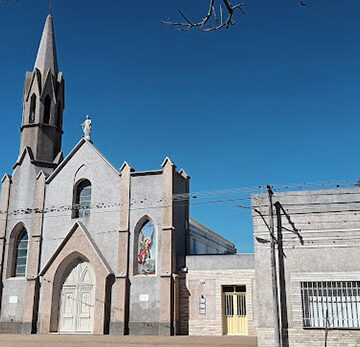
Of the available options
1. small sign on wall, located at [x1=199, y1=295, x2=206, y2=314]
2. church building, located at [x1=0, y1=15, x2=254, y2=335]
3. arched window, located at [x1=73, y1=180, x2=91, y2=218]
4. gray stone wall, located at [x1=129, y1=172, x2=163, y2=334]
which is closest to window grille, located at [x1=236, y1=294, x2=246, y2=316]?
church building, located at [x1=0, y1=15, x2=254, y2=335]

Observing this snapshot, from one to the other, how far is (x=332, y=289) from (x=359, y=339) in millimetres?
1842

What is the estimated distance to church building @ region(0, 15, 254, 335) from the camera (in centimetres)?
2583

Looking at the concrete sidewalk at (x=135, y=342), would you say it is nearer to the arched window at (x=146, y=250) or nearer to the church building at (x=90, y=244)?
the church building at (x=90, y=244)

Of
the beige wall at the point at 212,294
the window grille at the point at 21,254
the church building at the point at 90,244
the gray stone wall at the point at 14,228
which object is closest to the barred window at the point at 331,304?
the beige wall at the point at 212,294

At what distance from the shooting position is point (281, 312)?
1762 centimetres

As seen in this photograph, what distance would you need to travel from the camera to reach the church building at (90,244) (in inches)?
1017

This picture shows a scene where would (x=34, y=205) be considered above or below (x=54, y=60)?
below

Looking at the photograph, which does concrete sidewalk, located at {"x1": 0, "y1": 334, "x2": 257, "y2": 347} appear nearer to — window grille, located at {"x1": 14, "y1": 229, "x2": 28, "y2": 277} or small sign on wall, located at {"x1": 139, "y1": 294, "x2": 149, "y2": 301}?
small sign on wall, located at {"x1": 139, "y1": 294, "x2": 149, "y2": 301}

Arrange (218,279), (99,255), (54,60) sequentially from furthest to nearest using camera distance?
(54,60) → (99,255) → (218,279)

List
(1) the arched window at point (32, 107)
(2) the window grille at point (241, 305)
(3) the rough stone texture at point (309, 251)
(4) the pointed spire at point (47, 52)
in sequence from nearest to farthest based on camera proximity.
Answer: (3) the rough stone texture at point (309, 251), (2) the window grille at point (241, 305), (1) the arched window at point (32, 107), (4) the pointed spire at point (47, 52)

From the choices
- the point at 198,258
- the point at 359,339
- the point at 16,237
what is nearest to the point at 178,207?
the point at 198,258

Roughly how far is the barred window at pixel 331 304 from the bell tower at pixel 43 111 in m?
19.9

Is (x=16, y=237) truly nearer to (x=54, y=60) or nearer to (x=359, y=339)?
(x=54, y=60)

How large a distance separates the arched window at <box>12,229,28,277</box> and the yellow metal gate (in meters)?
12.6
